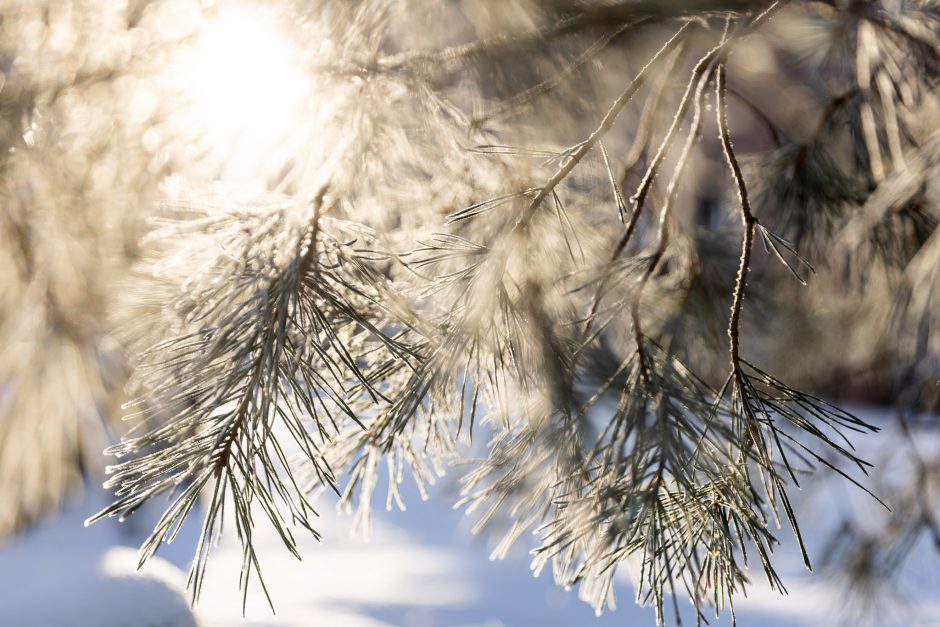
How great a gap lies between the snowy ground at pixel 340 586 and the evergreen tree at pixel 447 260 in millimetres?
194

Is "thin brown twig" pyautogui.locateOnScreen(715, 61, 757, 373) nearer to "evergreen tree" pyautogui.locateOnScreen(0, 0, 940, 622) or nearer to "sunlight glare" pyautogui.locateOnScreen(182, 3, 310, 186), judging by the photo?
"evergreen tree" pyautogui.locateOnScreen(0, 0, 940, 622)

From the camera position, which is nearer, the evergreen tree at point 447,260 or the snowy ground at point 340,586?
the evergreen tree at point 447,260

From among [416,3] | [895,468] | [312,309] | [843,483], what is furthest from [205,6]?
[843,483]

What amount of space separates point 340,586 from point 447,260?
1240mm

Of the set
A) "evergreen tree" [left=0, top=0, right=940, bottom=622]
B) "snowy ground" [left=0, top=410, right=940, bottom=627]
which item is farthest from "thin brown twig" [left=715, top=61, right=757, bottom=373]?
"snowy ground" [left=0, top=410, right=940, bottom=627]

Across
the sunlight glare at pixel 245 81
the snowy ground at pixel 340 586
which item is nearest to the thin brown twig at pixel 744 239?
the sunlight glare at pixel 245 81

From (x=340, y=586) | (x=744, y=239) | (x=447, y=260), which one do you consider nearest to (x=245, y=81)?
(x=447, y=260)

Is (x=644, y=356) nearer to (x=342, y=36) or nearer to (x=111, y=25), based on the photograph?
(x=342, y=36)

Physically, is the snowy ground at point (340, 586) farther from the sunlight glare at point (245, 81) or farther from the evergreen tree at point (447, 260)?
the sunlight glare at point (245, 81)

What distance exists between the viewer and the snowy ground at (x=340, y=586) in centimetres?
137

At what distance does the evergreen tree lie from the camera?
1.91 ft

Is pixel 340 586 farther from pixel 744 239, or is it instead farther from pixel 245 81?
pixel 744 239

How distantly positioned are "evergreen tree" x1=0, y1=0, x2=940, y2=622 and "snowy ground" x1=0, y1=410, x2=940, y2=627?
0.64 ft

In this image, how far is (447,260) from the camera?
848 millimetres
